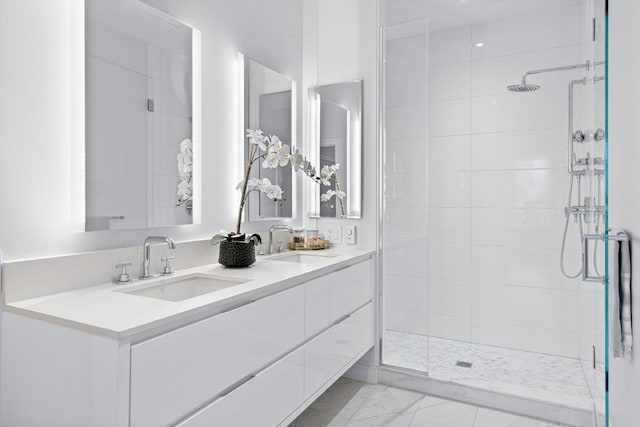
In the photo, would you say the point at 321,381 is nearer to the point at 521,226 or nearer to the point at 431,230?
the point at 431,230

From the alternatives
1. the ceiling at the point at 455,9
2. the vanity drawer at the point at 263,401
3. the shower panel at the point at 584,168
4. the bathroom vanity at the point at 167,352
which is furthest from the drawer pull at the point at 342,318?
the ceiling at the point at 455,9

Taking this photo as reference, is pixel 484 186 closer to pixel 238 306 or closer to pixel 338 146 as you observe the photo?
pixel 338 146

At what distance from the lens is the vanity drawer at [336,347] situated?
182 cm

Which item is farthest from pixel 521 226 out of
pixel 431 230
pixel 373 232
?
pixel 373 232

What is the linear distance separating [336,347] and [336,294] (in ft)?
0.92

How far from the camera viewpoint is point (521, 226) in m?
2.94

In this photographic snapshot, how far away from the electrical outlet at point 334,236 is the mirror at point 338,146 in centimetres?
10

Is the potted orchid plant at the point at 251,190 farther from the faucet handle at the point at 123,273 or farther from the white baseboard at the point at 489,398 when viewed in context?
the white baseboard at the point at 489,398

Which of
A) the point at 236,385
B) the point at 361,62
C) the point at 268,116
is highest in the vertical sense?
the point at 361,62

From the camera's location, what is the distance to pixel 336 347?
2.06m

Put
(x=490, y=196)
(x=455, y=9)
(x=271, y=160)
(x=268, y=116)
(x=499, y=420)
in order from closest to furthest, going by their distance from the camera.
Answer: (x=271, y=160) < (x=499, y=420) < (x=268, y=116) < (x=455, y=9) < (x=490, y=196)

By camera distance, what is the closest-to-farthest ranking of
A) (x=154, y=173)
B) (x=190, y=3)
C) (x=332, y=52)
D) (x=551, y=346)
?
(x=154, y=173), (x=190, y=3), (x=332, y=52), (x=551, y=346)

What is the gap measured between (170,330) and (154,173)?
2.73 ft

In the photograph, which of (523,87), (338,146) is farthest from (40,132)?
(523,87)
